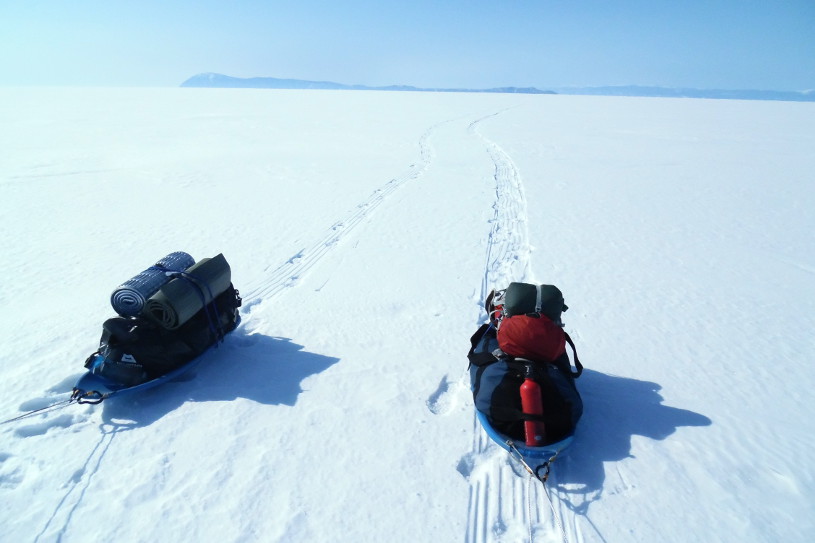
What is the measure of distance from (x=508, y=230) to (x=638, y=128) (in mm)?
19641


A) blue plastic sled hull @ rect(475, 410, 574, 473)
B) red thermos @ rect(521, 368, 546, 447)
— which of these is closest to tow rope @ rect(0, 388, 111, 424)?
blue plastic sled hull @ rect(475, 410, 574, 473)

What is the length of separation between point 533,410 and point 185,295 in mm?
2852

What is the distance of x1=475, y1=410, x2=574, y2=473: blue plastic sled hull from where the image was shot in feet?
8.93

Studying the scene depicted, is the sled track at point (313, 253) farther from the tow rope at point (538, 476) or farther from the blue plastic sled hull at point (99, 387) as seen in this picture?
the tow rope at point (538, 476)

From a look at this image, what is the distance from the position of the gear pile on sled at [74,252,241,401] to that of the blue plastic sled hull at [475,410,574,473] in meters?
2.60

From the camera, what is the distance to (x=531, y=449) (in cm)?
274

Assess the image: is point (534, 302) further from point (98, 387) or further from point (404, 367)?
point (98, 387)

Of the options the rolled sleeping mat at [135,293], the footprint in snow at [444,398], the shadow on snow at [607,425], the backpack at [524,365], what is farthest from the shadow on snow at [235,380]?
the shadow on snow at [607,425]

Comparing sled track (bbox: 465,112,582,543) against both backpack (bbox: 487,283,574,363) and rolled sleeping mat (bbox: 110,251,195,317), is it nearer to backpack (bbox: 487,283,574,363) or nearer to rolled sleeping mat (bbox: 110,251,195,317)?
backpack (bbox: 487,283,574,363)

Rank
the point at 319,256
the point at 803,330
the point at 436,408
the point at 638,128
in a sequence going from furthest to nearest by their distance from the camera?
the point at 638,128 < the point at 319,256 < the point at 803,330 < the point at 436,408

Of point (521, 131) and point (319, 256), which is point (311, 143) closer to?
point (521, 131)

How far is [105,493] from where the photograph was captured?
8.68ft

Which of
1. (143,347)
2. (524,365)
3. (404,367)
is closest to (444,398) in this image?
(404,367)

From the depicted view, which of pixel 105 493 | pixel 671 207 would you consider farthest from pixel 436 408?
pixel 671 207
